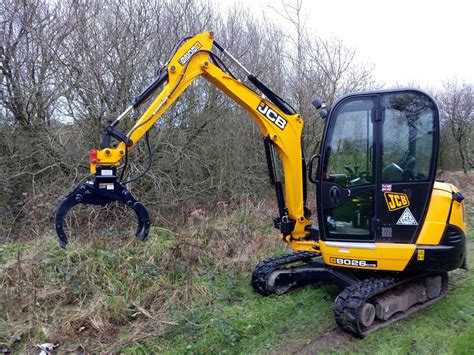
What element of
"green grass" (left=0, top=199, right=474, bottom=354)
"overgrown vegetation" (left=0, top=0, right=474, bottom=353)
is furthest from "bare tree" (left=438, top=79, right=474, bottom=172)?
"green grass" (left=0, top=199, right=474, bottom=354)

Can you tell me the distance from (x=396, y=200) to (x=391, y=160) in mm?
417

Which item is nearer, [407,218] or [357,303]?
[357,303]

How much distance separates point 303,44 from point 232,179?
219 inches

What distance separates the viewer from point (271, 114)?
4625mm

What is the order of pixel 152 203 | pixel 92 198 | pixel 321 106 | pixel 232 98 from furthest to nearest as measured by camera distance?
pixel 152 203 → pixel 232 98 → pixel 321 106 → pixel 92 198

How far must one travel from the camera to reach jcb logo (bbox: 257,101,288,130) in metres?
4.60

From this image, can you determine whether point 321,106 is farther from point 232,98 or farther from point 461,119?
point 461,119

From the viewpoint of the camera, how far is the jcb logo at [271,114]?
4.60 m

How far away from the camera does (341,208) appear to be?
171 inches

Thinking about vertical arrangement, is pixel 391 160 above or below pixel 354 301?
above

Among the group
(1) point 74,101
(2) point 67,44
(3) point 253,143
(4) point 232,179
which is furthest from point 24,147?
(3) point 253,143

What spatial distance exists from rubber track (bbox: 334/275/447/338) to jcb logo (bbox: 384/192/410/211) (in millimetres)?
787

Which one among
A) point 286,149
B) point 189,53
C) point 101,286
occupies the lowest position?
point 101,286

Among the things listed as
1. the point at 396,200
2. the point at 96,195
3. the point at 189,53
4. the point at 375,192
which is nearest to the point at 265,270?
the point at 375,192
